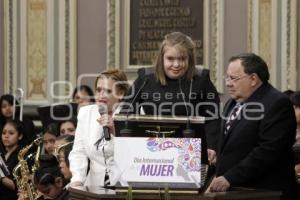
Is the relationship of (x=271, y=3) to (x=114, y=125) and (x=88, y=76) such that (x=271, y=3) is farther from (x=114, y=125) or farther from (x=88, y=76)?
(x=114, y=125)

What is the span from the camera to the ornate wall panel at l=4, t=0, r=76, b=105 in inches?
543

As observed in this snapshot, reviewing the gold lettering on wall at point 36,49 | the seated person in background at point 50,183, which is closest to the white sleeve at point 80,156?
the seated person in background at point 50,183

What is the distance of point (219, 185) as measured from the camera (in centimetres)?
605

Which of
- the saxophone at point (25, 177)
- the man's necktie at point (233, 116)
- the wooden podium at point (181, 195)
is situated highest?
the man's necktie at point (233, 116)

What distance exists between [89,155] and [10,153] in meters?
3.68

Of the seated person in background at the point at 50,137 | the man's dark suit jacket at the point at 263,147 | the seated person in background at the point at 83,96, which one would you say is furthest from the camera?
the seated person in background at the point at 83,96

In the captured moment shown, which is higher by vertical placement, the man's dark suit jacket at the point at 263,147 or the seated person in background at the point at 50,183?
the man's dark suit jacket at the point at 263,147

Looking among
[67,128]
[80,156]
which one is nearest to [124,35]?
[67,128]

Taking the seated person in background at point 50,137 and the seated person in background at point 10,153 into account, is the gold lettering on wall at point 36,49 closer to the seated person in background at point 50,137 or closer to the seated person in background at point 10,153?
the seated person in background at point 10,153

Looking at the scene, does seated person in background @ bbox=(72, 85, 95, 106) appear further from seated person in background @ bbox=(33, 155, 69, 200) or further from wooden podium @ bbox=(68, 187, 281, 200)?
wooden podium @ bbox=(68, 187, 281, 200)

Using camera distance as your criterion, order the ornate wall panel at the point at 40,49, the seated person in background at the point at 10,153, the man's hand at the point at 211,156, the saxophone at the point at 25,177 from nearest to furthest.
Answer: the man's hand at the point at 211,156, the saxophone at the point at 25,177, the seated person in background at the point at 10,153, the ornate wall panel at the point at 40,49

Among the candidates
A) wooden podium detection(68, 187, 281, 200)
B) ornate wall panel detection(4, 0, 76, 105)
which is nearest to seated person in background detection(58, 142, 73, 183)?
wooden podium detection(68, 187, 281, 200)

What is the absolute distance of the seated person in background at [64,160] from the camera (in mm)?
8281

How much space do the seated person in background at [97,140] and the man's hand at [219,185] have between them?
908 mm
